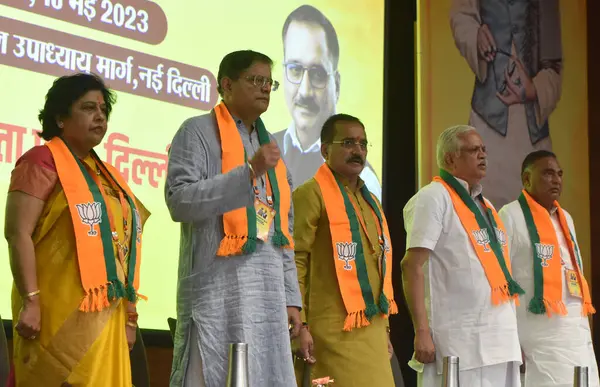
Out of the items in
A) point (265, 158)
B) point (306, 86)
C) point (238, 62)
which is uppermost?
point (306, 86)

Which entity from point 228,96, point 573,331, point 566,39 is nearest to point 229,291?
point 228,96

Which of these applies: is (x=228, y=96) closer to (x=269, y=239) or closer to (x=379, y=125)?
(x=269, y=239)

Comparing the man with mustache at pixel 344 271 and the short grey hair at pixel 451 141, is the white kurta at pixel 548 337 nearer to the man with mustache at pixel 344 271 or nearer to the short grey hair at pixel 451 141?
the short grey hair at pixel 451 141

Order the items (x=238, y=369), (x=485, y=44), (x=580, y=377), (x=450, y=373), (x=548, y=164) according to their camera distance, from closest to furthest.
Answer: (x=238, y=369) → (x=450, y=373) → (x=580, y=377) → (x=548, y=164) → (x=485, y=44)

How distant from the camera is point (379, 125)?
582 cm

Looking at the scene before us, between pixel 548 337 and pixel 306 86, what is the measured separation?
191cm

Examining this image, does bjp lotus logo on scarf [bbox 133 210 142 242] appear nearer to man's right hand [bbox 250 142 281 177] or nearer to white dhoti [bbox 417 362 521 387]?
man's right hand [bbox 250 142 281 177]

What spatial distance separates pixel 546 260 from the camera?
454 cm

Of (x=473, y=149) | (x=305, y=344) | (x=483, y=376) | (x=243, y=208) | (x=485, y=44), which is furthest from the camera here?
(x=485, y=44)

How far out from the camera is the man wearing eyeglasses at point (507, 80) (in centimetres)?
658

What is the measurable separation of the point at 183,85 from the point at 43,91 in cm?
77

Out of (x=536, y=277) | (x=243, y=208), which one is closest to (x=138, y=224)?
(x=243, y=208)

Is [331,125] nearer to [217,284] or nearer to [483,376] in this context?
[483,376]

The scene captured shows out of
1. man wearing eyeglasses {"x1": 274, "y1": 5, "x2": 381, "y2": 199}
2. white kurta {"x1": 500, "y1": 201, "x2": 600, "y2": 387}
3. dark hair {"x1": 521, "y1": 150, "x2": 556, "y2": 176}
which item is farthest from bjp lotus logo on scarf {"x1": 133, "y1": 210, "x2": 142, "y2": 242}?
dark hair {"x1": 521, "y1": 150, "x2": 556, "y2": 176}
